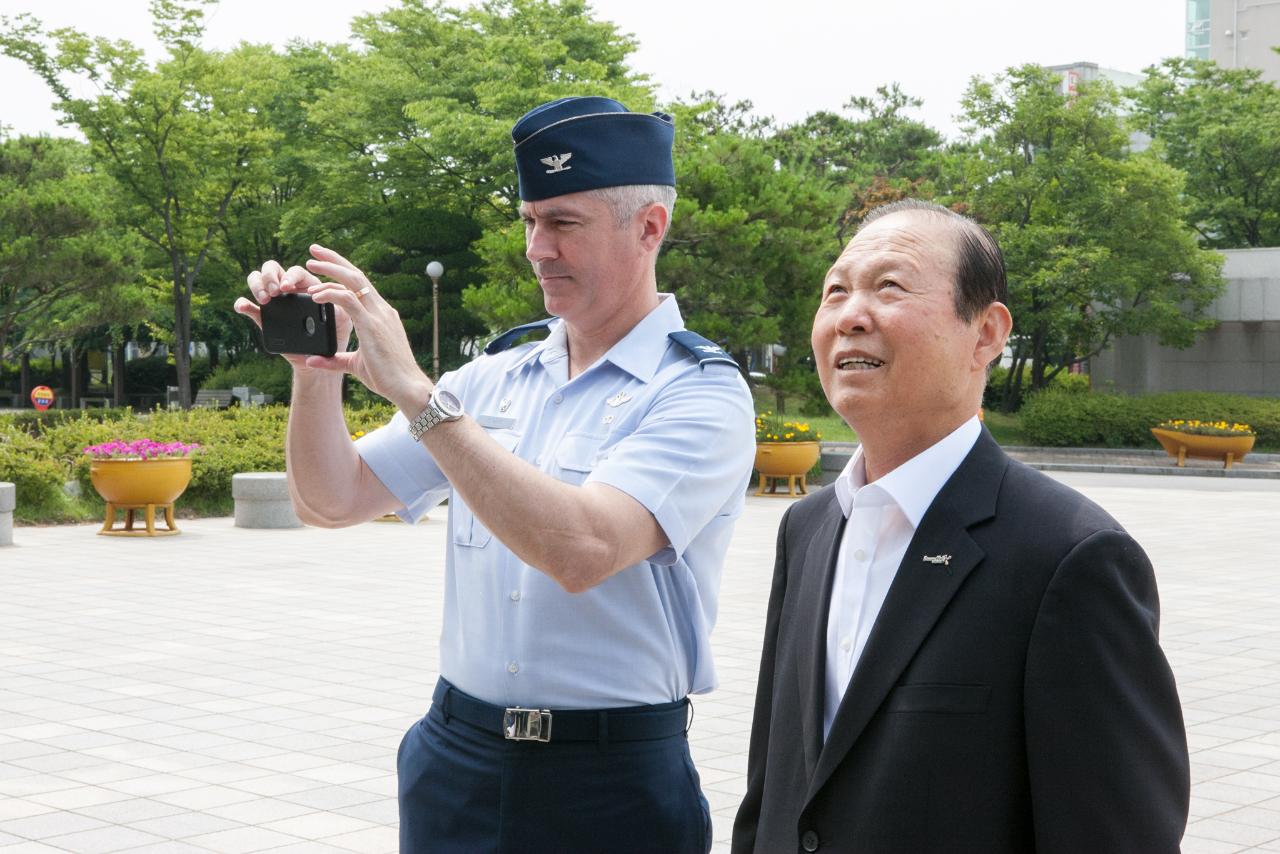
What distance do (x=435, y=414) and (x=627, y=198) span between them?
57 centimetres

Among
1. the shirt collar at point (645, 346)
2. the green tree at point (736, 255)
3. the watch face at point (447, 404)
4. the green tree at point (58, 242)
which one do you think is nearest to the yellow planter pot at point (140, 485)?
the green tree at point (736, 255)

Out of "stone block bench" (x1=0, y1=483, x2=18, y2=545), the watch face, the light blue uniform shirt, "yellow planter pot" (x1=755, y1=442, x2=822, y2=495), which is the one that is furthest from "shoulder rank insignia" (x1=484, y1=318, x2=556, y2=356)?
"yellow planter pot" (x1=755, y1=442, x2=822, y2=495)

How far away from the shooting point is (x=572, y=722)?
2277 millimetres

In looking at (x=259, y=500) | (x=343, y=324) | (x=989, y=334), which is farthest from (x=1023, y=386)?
(x=989, y=334)

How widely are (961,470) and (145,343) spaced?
5115 centimetres

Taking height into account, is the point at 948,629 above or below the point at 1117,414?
above

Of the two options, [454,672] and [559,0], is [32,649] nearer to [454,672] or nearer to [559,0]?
[454,672]

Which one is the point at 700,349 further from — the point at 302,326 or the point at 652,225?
the point at 302,326

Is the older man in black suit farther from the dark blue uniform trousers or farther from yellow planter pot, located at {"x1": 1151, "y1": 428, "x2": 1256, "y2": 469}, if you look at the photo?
yellow planter pot, located at {"x1": 1151, "y1": 428, "x2": 1256, "y2": 469}

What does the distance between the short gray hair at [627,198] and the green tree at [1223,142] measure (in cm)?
3866

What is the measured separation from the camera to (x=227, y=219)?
39.5 metres

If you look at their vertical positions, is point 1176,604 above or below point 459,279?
below

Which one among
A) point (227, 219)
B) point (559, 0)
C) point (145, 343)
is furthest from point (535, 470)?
point (145, 343)

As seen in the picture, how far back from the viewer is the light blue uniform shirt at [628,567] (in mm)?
2279
